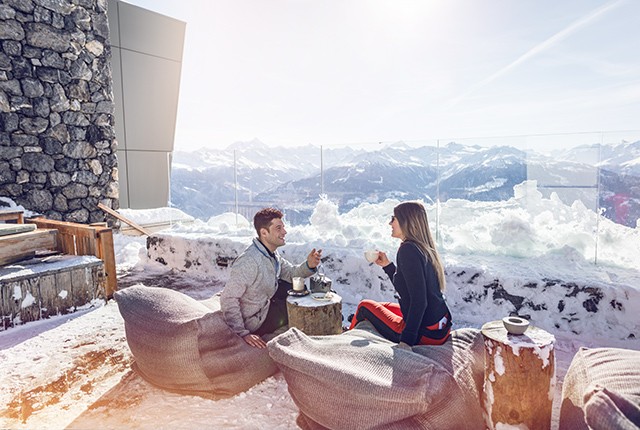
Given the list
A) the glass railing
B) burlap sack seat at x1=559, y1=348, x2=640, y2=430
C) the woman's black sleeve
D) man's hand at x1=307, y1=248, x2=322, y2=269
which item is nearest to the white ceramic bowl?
burlap sack seat at x1=559, y1=348, x2=640, y2=430

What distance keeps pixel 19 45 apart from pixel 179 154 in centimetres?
347

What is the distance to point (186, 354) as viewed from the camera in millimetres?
2926

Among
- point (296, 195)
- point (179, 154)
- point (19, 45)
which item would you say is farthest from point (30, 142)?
point (296, 195)

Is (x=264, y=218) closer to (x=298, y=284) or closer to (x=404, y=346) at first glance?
(x=298, y=284)

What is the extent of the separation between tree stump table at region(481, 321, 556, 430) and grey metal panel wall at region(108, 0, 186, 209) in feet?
29.3

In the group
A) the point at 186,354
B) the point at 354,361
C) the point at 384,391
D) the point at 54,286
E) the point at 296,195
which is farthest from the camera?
the point at 296,195

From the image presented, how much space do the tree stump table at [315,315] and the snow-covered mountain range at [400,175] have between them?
2991mm

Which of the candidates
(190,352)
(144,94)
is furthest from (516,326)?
(144,94)

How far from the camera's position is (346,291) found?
17.5 ft

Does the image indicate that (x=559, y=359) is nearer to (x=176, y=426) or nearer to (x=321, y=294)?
(x=321, y=294)

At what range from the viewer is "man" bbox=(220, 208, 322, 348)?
315 cm

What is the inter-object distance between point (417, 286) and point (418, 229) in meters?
0.42

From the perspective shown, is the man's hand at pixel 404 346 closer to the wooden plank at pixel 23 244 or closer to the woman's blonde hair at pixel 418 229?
the woman's blonde hair at pixel 418 229

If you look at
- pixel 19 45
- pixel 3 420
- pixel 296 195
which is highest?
pixel 19 45
